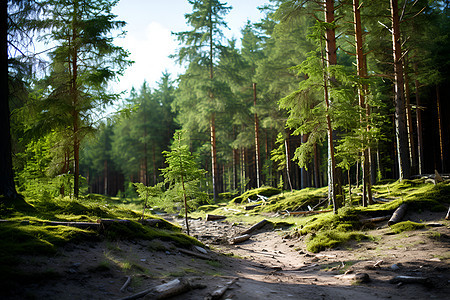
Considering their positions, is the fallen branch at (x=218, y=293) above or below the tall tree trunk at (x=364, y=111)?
below

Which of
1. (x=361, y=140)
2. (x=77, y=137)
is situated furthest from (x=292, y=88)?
(x=77, y=137)

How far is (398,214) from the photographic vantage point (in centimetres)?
986

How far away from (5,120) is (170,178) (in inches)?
235

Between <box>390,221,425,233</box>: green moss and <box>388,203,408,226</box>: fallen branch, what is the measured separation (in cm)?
36

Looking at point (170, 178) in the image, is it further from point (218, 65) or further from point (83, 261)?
point (218, 65)

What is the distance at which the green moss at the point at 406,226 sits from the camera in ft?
29.1

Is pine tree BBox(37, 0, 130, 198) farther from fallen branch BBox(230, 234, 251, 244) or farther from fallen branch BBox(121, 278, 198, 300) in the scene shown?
fallen branch BBox(121, 278, 198, 300)

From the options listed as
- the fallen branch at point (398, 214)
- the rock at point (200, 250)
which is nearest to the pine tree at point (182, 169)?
the rock at point (200, 250)

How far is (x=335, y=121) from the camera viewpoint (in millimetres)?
10352

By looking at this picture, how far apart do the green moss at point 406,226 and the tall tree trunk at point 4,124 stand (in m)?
12.5

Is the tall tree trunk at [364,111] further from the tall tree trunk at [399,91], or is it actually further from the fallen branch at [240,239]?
the fallen branch at [240,239]

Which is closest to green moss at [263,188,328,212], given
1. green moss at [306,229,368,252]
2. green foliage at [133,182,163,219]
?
green moss at [306,229,368,252]

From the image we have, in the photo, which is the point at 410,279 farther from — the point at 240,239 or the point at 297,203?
the point at 297,203

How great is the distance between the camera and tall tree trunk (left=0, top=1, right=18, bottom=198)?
8.88 metres
